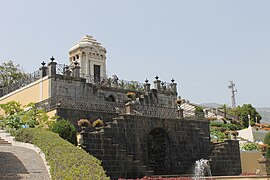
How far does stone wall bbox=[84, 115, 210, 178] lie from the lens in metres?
19.8

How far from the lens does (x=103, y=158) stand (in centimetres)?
1952

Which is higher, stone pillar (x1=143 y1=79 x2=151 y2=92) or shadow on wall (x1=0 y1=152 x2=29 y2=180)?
stone pillar (x1=143 y1=79 x2=151 y2=92)

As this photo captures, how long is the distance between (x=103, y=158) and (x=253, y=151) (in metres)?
15.4

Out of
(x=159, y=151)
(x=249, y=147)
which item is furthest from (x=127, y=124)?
(x=249, y=147)

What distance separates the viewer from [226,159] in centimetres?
2659

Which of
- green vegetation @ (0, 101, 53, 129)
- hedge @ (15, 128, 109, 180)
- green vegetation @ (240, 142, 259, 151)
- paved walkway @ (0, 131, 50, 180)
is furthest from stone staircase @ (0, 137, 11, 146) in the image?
green vegetation @ (240, 142, 259, 151)

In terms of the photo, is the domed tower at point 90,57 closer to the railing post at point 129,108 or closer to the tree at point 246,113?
the railing post at point 129,108

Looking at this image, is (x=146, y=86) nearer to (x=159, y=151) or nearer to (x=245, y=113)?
(x=159, y=151)

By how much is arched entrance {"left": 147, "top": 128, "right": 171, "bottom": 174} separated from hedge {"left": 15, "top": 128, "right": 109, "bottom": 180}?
770cm

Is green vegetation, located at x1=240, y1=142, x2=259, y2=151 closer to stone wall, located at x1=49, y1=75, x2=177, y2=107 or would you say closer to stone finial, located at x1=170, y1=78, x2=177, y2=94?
stone wall, located at x1=49, y1=75, x2=177, y2=107

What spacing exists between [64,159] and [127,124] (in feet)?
27.6

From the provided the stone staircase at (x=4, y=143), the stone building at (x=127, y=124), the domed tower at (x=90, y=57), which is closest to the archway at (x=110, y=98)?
the stone building at (x=127, y=124)

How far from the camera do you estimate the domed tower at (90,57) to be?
34062mm

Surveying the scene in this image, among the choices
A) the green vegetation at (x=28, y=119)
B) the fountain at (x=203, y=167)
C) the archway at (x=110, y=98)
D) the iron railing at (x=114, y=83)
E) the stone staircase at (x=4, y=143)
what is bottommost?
the fountain at (x=203, y=167)
